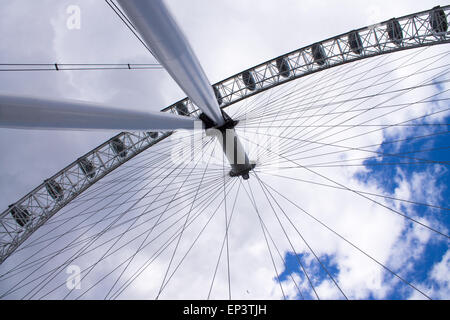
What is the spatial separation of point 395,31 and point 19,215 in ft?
76.9

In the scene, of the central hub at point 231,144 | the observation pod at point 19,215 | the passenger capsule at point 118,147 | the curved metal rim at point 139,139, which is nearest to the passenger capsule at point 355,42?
the curved metal rim at point 139,139

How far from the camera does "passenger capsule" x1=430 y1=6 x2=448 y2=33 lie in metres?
11.9

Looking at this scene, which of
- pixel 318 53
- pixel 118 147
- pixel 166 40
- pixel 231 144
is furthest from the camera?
pixel 118 147

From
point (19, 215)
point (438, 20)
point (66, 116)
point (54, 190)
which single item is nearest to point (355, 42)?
point (438, 20)

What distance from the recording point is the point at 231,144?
11.6 m

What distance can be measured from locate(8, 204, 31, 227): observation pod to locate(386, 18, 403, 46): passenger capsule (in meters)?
22.7

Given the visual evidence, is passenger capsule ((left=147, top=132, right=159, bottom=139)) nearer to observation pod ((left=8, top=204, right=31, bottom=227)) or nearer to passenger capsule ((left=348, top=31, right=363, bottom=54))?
observation pod ((left=8, top=204, right=31, bottom=227))

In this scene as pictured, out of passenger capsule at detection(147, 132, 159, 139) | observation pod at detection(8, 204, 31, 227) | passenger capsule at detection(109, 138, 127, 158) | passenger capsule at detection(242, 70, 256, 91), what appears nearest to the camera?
observation pod at detection(8, 204, 31, 227)

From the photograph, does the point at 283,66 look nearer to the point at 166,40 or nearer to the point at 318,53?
the point at 318,53

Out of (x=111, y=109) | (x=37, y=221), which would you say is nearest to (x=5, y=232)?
(x=37, y=221)

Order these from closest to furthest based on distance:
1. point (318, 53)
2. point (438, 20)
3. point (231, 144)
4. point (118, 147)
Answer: point (231, 144) → point (438, 20) → point (318, 53) → point (118, 147)

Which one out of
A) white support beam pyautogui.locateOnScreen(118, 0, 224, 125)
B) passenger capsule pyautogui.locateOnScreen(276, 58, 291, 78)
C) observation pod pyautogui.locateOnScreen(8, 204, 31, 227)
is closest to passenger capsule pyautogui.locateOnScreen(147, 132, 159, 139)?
passenger capsule pyautogui.locateOnScreen(276, 58, 291, 78)

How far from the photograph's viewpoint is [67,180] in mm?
16531
